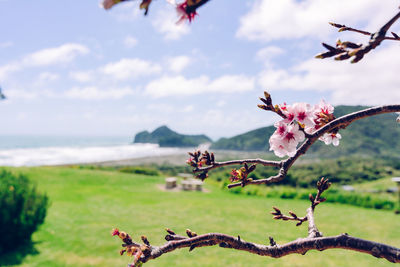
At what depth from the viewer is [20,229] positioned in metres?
7.55

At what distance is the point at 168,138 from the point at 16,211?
233ft

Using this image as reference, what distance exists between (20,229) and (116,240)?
2296mm

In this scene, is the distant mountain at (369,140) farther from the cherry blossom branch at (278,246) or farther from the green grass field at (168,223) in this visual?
the cherry blossom branch at (278,246)

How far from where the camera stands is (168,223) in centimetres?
977

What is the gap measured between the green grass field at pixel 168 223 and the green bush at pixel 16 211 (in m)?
0.42

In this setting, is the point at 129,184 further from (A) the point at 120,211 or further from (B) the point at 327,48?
(B) the point at 327,48

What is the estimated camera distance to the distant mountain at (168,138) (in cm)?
7236

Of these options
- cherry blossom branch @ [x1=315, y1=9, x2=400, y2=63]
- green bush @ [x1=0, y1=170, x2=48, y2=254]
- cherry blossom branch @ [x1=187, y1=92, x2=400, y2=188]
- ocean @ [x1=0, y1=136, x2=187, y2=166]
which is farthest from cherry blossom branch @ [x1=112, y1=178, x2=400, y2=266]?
ocean @ [x1=0, y1=136, x2=187, y2=166]

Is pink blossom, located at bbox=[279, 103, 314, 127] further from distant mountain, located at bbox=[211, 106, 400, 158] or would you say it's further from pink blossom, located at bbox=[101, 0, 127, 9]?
distant mountain, located at bbox=[211, 106, 400, 158]

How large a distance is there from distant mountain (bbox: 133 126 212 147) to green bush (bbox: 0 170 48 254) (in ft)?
198

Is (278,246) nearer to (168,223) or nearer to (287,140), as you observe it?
(287,140)

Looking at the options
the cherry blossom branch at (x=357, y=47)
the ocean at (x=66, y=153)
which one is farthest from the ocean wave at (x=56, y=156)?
the cherry blossom branch at (x=357, y=47)

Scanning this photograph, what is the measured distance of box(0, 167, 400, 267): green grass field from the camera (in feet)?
22.3

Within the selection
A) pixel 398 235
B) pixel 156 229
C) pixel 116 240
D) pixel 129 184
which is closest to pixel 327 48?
pixel 116 240
